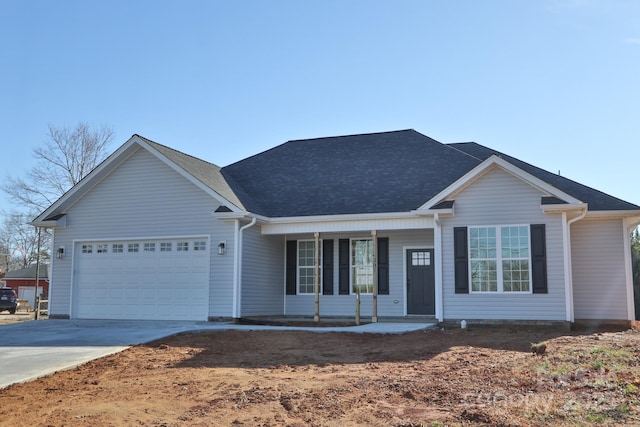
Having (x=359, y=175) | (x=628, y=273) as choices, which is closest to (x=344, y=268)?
(x=359, y=175)

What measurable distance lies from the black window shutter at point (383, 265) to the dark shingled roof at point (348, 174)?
129 centimetres

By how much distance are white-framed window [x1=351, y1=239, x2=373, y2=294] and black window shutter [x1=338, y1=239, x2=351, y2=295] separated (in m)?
0.15

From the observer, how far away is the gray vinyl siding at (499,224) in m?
14.0

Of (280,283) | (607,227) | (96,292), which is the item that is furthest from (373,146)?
(96,292)

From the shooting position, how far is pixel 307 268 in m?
18.4

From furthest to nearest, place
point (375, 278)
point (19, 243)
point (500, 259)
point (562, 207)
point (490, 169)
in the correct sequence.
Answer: point (19, 243), point (375, 278), point (490, 169), point (500, 259), point (562, 207)

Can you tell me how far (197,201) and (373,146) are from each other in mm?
6954

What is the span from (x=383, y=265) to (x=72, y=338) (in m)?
8.30

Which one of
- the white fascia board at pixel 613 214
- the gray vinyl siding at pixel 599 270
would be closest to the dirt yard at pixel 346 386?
the gray vinyl siding at pixel 599 270

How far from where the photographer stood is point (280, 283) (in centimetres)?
1841

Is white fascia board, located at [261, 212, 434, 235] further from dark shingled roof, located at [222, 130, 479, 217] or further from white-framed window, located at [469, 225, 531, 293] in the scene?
white-framed window, located at [469, 225, 531, 293]

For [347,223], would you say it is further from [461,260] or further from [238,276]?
[461,260]

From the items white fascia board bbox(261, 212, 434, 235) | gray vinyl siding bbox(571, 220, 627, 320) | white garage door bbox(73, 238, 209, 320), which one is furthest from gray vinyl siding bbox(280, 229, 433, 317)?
gray vinyl siding bbox(571, 220, 627, 320)

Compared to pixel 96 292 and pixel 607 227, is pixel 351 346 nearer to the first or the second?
pixel 607 227
